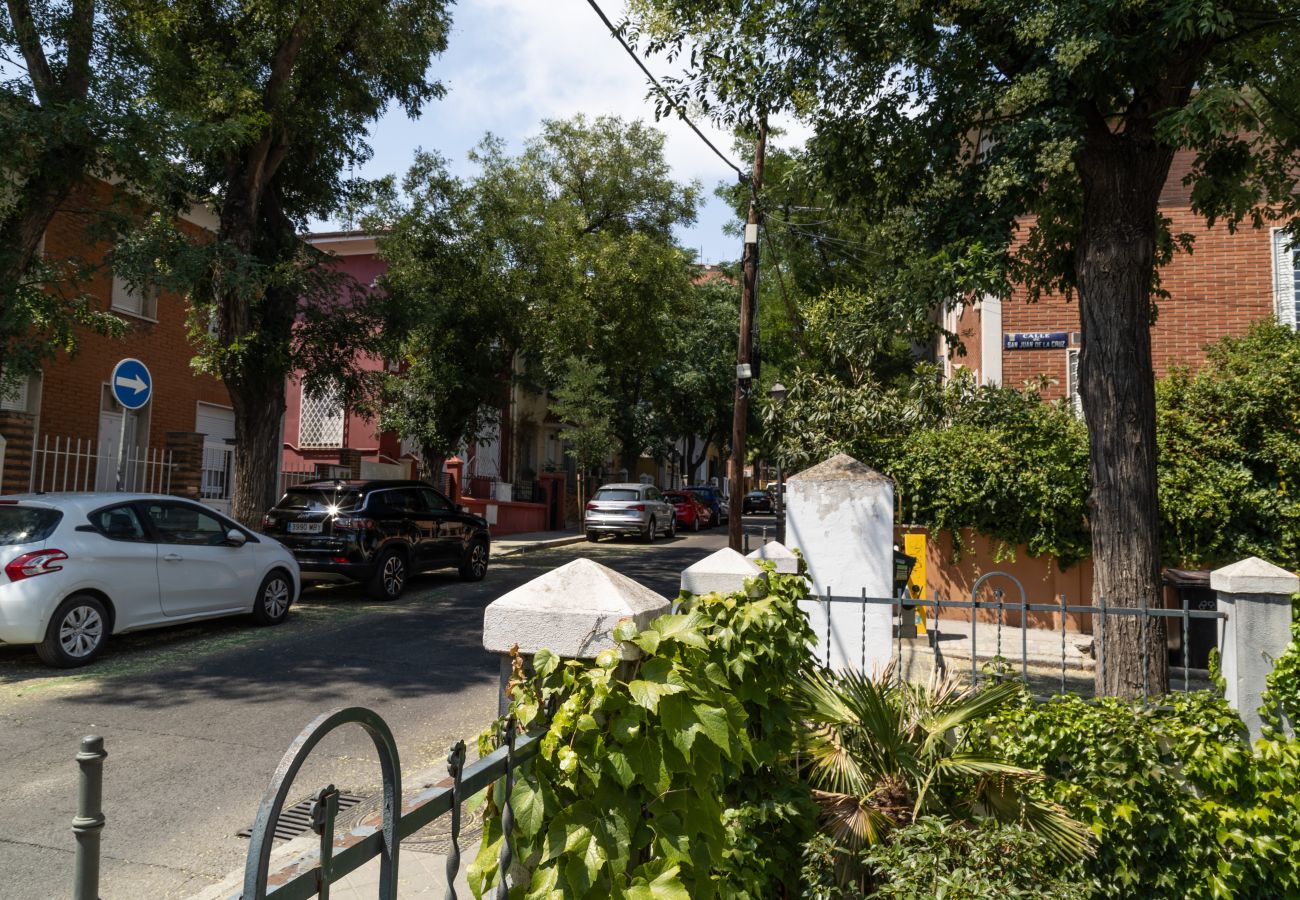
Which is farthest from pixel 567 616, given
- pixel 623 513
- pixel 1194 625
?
pixel 623 513

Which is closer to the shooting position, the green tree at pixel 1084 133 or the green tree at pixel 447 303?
the green tree at pixel 1084 133

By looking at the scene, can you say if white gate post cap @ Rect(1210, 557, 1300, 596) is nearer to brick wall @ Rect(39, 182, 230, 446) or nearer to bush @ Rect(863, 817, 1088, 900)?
bush @ Rect(863, 817, 1088, 900)

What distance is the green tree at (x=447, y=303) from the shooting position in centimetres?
1861

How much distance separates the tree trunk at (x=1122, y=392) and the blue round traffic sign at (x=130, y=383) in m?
9.93

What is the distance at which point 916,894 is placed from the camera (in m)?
3.04

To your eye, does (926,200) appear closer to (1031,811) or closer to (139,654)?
(1031,811)

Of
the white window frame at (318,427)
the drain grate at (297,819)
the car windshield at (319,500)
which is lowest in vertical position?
the drain grate at (297,819)

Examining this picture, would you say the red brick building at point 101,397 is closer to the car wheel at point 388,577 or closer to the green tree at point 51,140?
the green tree at point 51,140

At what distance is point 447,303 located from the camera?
1786cm

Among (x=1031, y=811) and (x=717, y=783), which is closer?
(x=717, y=783)

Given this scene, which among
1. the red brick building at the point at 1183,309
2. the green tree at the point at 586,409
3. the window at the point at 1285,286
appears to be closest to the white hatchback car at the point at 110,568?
the red brick building at the point at 1183,309

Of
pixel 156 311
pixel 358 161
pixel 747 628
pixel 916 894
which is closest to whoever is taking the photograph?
pixel 916 894

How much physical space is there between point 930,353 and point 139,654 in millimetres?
21391

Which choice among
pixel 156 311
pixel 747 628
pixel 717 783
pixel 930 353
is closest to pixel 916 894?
pixel 717 783
